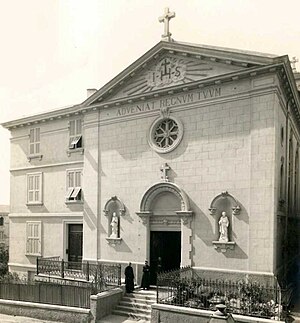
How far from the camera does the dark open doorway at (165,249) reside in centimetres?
1839

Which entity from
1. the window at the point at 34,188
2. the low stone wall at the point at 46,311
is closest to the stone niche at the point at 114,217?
the low stone wall at the point at 46,311

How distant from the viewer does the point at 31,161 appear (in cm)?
2444

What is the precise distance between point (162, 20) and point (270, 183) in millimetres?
9271

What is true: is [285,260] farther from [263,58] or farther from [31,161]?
[31,161]

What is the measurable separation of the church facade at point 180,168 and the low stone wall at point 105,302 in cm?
220

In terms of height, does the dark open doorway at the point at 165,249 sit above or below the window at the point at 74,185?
below

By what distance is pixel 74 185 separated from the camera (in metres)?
22.2

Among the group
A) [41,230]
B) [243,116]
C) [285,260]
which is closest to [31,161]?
[41,230]

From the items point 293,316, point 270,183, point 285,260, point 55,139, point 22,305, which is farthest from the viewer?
point 55,139

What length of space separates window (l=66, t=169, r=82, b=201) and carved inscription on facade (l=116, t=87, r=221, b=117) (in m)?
4.52

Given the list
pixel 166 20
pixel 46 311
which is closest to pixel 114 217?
pixel 46 311

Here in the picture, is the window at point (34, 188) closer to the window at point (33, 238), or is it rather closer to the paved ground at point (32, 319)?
the window at point (33, 238)

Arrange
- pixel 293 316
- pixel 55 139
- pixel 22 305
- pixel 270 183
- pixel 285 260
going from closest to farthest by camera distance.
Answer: pixel 293 316
pixel 270 183
pixel 22 305
pixel 285 260
pixel 55 139

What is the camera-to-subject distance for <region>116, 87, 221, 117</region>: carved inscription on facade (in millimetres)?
17047
